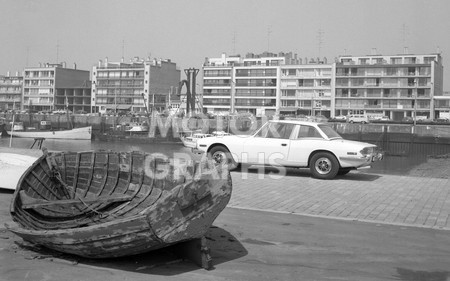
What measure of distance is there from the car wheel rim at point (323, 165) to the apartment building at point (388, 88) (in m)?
85.6

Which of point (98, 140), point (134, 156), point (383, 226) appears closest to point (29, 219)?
point (134, 156)

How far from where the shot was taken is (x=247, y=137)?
15.1 m

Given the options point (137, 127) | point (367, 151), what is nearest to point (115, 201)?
point (367, 151)

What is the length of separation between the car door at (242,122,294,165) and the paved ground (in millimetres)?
477

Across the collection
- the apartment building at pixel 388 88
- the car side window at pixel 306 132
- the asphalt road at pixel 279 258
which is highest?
the apartment building at pixel 388 88

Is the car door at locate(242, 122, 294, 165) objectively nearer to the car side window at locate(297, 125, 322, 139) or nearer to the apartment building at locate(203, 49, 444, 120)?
the car side window at locate(297, 125, 322, 139)

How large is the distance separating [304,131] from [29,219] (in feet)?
30.1

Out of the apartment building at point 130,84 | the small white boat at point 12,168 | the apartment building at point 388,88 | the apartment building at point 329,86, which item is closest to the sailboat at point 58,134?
the small white boat at point 12,168

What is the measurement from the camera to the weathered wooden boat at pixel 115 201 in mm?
5434

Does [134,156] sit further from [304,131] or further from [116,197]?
[304,131]

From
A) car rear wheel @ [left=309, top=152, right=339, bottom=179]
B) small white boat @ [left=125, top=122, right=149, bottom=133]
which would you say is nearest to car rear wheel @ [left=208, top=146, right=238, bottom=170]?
car rear wheel @ [left=309, top=152, right=339, bottom=179]

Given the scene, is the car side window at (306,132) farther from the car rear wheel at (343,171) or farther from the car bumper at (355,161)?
the car rear wheel at (343,171)

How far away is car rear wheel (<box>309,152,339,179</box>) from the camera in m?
13.9

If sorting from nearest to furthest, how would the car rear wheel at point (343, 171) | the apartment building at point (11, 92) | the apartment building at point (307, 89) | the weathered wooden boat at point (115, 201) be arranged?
the weathered wooden boat at point (115, 201), the car rear wheel at point (343, 171), the apartment building at point (307, 89), the apartment building at point (11, 92)
